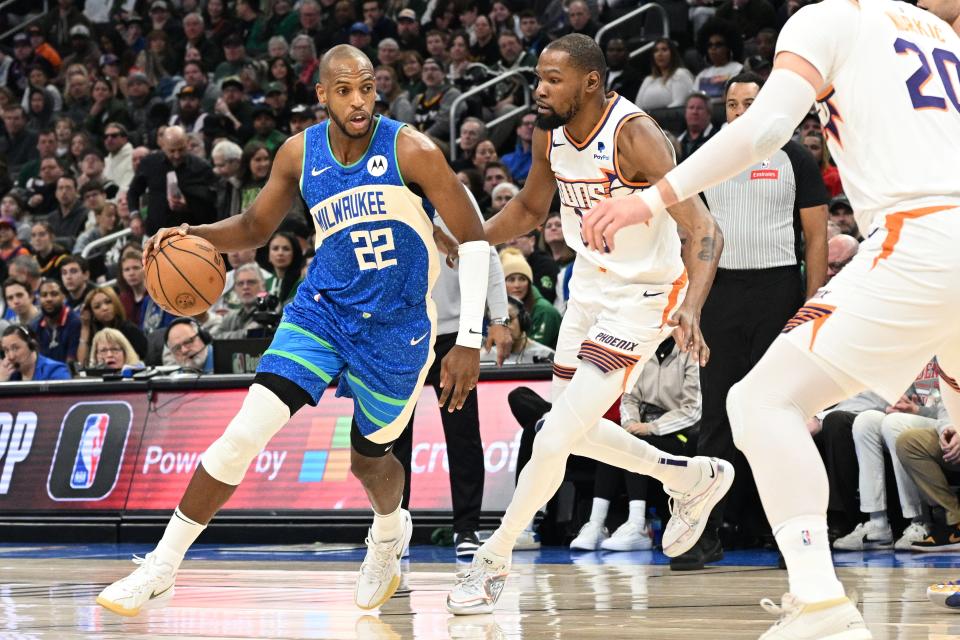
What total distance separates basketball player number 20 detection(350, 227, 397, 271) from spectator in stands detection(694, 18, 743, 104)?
26.5 feet

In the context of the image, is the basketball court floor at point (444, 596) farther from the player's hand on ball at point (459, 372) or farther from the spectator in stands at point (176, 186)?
the spectator in stands at point (176, 186)

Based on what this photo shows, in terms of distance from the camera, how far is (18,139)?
18.2m

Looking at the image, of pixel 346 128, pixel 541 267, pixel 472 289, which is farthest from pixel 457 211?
pixel 541 267

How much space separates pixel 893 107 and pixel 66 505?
7653mm

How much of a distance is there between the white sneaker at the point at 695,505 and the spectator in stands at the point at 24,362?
6174mm

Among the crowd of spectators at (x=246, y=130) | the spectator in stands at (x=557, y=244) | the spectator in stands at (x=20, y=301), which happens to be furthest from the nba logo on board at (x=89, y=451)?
the spectator in stands at (x=557, y=244)

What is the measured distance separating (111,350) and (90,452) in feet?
3.54

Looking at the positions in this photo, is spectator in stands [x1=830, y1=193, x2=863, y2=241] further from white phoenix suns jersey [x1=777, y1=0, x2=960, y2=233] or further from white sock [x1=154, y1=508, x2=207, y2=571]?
white phoenix suns jersey [x1=777, y1=0, x2=960, y2=233]

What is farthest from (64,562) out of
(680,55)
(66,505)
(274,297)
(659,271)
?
(680,55)

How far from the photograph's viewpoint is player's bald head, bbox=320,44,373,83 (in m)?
5.09

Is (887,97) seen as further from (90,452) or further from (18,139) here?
(18,139)

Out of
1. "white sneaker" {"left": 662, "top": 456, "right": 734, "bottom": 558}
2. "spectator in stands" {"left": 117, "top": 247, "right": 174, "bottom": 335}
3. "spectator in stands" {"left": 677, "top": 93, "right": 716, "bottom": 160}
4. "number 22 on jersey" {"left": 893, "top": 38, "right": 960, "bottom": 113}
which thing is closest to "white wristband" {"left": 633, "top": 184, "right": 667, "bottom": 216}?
"number 22 on jersey" {"left": 893, "top": 38, "right": 960, "bottom": 113}

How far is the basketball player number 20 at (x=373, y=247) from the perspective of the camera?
516 centimetres

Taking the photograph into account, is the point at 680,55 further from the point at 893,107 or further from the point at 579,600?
the point at 893,107
